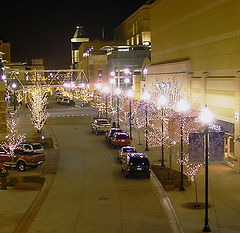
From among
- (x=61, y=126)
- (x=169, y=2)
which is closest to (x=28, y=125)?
(x=61, y=126)

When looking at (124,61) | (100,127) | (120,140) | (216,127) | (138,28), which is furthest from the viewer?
(138,28)

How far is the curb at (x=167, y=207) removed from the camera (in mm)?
16422

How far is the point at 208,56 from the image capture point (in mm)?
33656

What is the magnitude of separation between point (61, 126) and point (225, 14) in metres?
29.1

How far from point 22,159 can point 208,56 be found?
15736mm

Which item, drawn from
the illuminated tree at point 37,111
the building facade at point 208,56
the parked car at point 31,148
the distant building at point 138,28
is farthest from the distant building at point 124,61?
the parked car at point 31,148

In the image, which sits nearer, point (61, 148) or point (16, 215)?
point (16, 215)

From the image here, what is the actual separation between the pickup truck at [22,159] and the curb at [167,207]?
25.6 ft

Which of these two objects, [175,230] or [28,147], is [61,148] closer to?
[28,147]

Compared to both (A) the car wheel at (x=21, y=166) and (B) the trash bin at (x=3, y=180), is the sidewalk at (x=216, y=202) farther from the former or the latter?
(A) the car wheel at (x=21, y=166)

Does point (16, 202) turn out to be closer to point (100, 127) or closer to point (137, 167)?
point (137, 167)

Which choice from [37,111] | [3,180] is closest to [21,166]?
[3,180]

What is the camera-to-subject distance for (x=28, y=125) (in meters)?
55.0

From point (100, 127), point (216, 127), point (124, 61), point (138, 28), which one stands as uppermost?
point (138, 28)
